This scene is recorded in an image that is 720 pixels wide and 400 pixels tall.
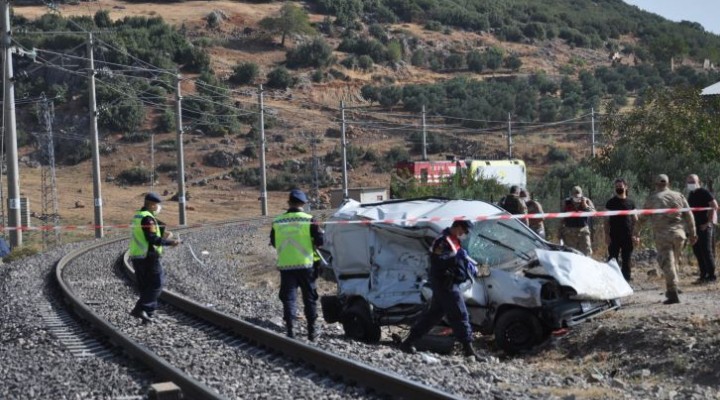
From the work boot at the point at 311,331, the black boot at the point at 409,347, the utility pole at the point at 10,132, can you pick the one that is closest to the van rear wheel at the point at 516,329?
the black boot at the point at 409,347

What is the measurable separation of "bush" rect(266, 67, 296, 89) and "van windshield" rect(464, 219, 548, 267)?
303 ft

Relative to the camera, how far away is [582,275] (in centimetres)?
1354

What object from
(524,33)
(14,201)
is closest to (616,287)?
(14,201)

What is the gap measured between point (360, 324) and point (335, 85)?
313ft

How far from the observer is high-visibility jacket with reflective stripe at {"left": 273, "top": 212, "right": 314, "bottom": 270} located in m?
13.7

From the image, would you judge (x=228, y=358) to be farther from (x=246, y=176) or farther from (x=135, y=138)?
(x=135, y=138)

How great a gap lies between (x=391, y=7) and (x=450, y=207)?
431ft

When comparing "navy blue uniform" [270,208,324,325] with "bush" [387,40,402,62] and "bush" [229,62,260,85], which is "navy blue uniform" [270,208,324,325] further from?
"bush" [387,40,402,62]

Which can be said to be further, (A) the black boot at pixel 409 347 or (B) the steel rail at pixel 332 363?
(A) the black boot at pixel 409 347

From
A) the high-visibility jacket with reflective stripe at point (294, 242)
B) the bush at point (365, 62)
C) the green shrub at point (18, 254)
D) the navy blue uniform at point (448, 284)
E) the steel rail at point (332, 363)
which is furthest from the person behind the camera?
the bush at point (365, 62)

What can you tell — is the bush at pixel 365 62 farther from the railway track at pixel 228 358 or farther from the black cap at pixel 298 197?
the black cap at pixel 298 197

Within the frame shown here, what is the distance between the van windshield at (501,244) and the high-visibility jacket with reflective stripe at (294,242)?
6.52 ft

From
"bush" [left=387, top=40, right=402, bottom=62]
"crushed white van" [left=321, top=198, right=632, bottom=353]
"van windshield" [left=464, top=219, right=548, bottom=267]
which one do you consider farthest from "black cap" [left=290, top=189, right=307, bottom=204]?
"bush" [left=387, top=40, right=402, bottom=62]

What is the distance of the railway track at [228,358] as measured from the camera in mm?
10281
